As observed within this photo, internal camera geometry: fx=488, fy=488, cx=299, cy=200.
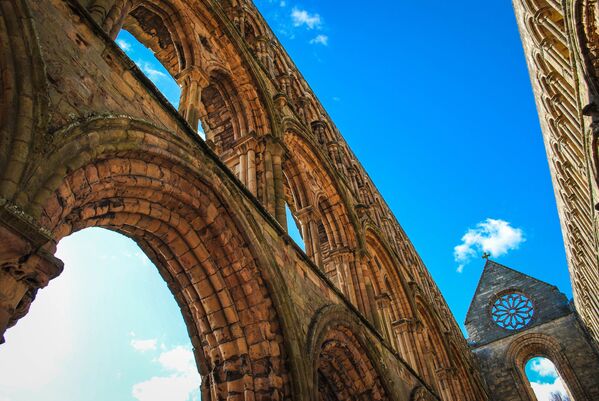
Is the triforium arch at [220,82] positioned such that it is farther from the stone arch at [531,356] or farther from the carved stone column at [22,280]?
the stone arch at [531,356]

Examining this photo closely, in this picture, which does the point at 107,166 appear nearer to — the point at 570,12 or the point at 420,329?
the point at 570,12

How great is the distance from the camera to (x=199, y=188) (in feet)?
17.8

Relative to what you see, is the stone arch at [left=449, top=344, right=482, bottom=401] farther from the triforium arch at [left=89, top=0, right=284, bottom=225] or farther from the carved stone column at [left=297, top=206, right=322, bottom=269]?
the triforium arch at [left=89, top=0, right=284, bottom=225]

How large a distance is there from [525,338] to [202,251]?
73.0ft

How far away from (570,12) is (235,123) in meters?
5.75

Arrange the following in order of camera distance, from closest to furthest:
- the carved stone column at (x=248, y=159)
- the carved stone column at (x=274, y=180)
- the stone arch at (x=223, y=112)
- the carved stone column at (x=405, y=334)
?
the carved stone column at (x=274, y=180), the carved stone column at (x=248, y=159), the stone arch at (x=223, y=112), the carved stone column at (x=405, y=334)

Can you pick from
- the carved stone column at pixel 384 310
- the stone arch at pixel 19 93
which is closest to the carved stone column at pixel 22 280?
the stone arch at pixel 19 93

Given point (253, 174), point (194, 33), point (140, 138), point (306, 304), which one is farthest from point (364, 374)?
point (194, 33)

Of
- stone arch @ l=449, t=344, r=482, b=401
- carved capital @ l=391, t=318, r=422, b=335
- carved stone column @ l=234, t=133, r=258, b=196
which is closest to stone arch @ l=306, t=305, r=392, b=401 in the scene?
carved stone column @ l=234, t=133, r=258, b=196

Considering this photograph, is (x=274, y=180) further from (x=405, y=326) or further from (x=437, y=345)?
(x=437, y=345)

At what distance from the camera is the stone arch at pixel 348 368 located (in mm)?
7395

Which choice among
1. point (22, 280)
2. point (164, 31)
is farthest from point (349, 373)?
point (164, 31)

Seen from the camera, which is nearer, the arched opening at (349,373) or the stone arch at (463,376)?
the arched opening at (349,373)

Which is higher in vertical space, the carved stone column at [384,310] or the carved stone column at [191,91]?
the carved stone column at [191,91]
